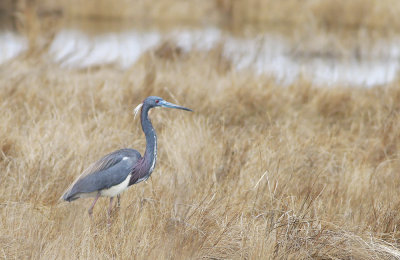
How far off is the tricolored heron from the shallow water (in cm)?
362

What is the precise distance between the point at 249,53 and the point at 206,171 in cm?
444

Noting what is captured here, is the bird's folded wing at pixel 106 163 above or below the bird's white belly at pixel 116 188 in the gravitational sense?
above

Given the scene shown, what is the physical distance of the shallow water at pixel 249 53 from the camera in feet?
23.2

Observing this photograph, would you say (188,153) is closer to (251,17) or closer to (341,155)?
(341,155)

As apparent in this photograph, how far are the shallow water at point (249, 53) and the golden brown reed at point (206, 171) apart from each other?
57 centimetres

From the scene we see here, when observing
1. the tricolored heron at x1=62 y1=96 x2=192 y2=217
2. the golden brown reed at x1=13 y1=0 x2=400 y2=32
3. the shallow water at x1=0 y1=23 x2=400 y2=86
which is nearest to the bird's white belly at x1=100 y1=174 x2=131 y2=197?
the tricolored heron at x1=62 y1=96 x2=192 y2=217

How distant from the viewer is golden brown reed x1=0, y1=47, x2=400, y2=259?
2846 mm

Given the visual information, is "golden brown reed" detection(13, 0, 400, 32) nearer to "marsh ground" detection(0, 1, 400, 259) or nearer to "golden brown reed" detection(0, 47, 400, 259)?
"marsh ground" detection(0, 1, 400, 259)

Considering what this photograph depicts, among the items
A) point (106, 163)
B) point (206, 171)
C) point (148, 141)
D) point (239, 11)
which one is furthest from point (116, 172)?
point (239, 11)

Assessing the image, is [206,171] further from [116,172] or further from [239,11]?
[239,11]

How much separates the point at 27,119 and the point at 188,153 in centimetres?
149

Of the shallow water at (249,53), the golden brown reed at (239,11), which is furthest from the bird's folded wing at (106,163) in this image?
the golden brown reed at (239,11)

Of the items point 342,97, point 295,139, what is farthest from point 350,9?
point 295,139

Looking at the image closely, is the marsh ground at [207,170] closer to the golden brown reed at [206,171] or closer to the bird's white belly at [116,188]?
the golden brown reed at [206,171]
